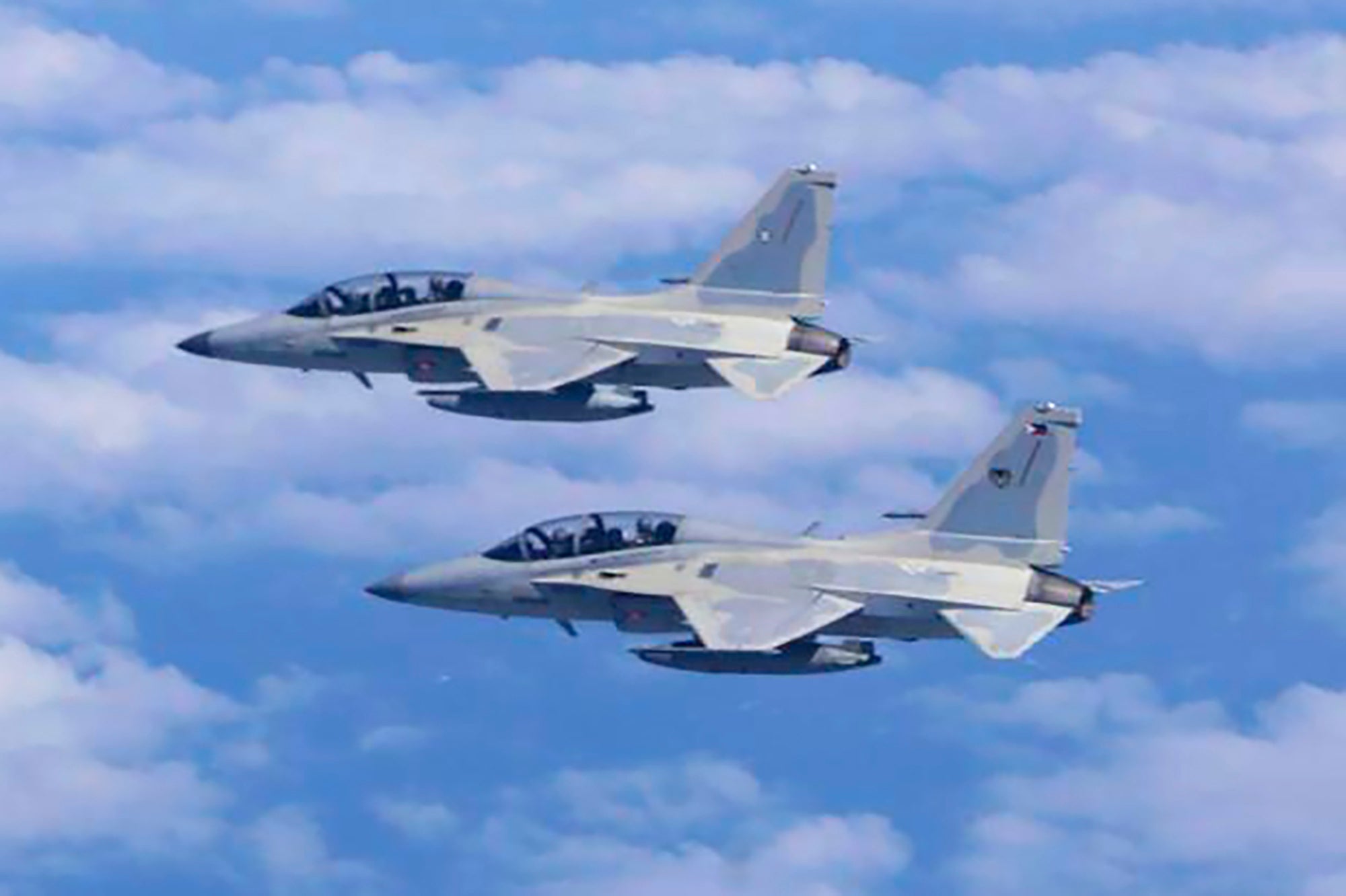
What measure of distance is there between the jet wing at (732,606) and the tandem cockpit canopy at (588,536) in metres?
0.72

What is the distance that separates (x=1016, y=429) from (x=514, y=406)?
46.0 feet

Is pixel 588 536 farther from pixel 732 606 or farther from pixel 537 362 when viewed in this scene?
pixel 537 362

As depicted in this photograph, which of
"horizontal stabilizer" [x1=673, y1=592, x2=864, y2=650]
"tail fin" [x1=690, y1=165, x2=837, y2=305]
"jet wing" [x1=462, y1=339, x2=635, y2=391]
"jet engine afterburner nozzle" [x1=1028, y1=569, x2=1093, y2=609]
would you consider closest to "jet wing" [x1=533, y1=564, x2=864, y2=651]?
"horizontal stabilizer" [x1=673, y1=592, x2=864, y2=650]

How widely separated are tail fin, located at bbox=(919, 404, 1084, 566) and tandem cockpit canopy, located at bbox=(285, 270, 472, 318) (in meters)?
15.4

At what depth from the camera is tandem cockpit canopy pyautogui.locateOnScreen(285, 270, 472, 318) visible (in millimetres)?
106500

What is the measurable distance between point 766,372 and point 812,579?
10.3 meters

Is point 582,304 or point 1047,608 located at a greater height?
point 582,304

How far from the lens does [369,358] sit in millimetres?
107000

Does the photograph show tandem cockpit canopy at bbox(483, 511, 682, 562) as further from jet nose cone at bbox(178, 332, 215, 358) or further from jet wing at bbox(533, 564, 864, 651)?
jet nose cone at bbox(178, 332, 215, 358)

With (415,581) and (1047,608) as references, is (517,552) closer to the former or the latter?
(415,581)

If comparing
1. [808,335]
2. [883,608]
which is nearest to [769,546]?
[883,608]

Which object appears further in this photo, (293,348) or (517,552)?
(293,348)

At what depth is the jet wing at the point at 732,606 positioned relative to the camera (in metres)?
94.9

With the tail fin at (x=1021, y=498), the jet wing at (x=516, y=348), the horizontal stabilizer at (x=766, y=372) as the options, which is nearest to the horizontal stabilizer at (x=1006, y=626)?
the tail fin at (x=1021, y=498)
